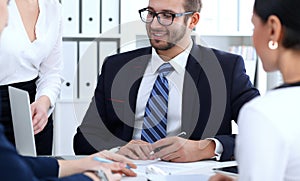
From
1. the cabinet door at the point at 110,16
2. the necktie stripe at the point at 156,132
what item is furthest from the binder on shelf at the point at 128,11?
the necktie stripe at the point at 156,132

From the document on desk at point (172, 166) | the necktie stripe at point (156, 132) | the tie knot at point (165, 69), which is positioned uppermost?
the tie knot at point (165, 69)

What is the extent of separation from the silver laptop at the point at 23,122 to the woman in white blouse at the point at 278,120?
69cm

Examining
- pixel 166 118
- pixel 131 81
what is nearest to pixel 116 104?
pixel 131 81

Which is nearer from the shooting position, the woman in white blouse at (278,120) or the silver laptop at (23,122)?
the woman in white blouse at (278,120)

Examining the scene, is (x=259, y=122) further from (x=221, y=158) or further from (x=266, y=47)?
(x=221, y=158)

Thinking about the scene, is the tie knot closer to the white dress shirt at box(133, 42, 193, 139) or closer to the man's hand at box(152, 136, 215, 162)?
the white dress shirt at box(133, 42, 193, 139)

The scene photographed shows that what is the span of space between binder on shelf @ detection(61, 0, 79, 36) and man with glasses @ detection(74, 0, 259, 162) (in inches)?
46.5

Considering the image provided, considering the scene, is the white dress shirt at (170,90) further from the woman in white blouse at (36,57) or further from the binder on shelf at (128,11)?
the binder on shelf at (128,11)

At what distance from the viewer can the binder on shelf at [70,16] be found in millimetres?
3145

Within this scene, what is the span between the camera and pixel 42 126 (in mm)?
1989

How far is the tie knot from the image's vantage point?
6.49 feet

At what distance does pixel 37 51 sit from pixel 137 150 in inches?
27.6

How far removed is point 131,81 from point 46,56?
42 cm

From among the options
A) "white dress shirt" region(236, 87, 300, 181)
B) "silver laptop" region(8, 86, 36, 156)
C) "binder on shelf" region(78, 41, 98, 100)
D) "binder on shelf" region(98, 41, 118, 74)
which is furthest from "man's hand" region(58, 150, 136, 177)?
"binder on shelf" region(98, 41, 118, 74)
